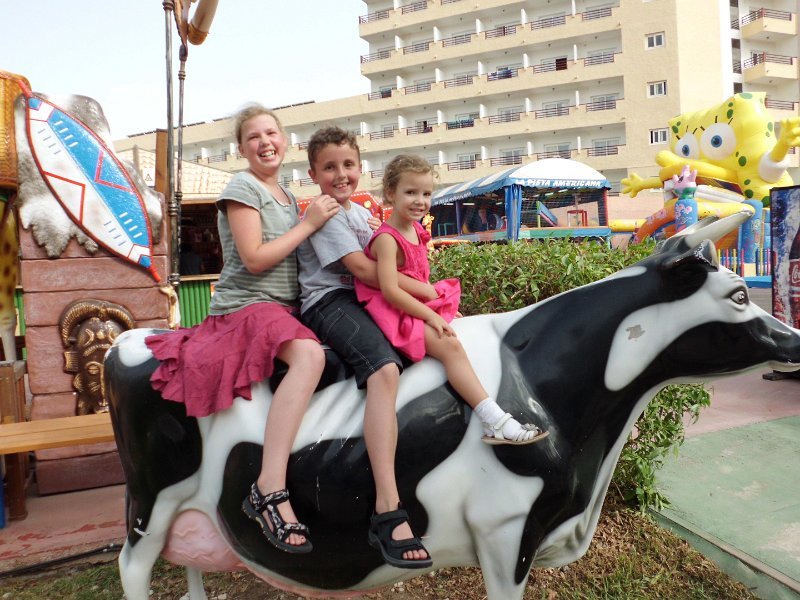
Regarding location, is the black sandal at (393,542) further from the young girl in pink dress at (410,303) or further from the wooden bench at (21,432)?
the wooden bench at (21,432)

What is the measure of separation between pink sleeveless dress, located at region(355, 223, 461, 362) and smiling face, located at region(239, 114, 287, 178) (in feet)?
1.43

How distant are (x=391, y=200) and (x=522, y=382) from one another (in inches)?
27.6

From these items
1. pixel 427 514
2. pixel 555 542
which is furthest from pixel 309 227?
pixel 555 542

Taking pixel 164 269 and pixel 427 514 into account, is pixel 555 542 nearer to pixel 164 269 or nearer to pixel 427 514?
pixel 427 514

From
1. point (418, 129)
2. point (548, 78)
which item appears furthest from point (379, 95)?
point (548, 78)

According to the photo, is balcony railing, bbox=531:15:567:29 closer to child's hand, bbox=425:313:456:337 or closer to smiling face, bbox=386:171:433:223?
smiling face, bbox=386:171:433:223

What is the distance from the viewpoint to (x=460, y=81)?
38.4m

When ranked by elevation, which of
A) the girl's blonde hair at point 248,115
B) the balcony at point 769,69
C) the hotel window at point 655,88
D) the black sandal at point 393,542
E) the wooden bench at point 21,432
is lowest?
the wooden bench at point 21,432

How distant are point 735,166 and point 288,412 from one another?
20.9 meters

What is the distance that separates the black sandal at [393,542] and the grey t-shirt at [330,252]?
0.68 m

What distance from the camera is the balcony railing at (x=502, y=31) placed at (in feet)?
123

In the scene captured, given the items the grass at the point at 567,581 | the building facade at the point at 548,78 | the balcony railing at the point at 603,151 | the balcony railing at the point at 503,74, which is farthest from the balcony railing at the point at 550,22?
the grass at the point at 567,581

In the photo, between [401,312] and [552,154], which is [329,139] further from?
[552,154]

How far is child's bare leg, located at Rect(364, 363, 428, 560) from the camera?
5.11 feet
